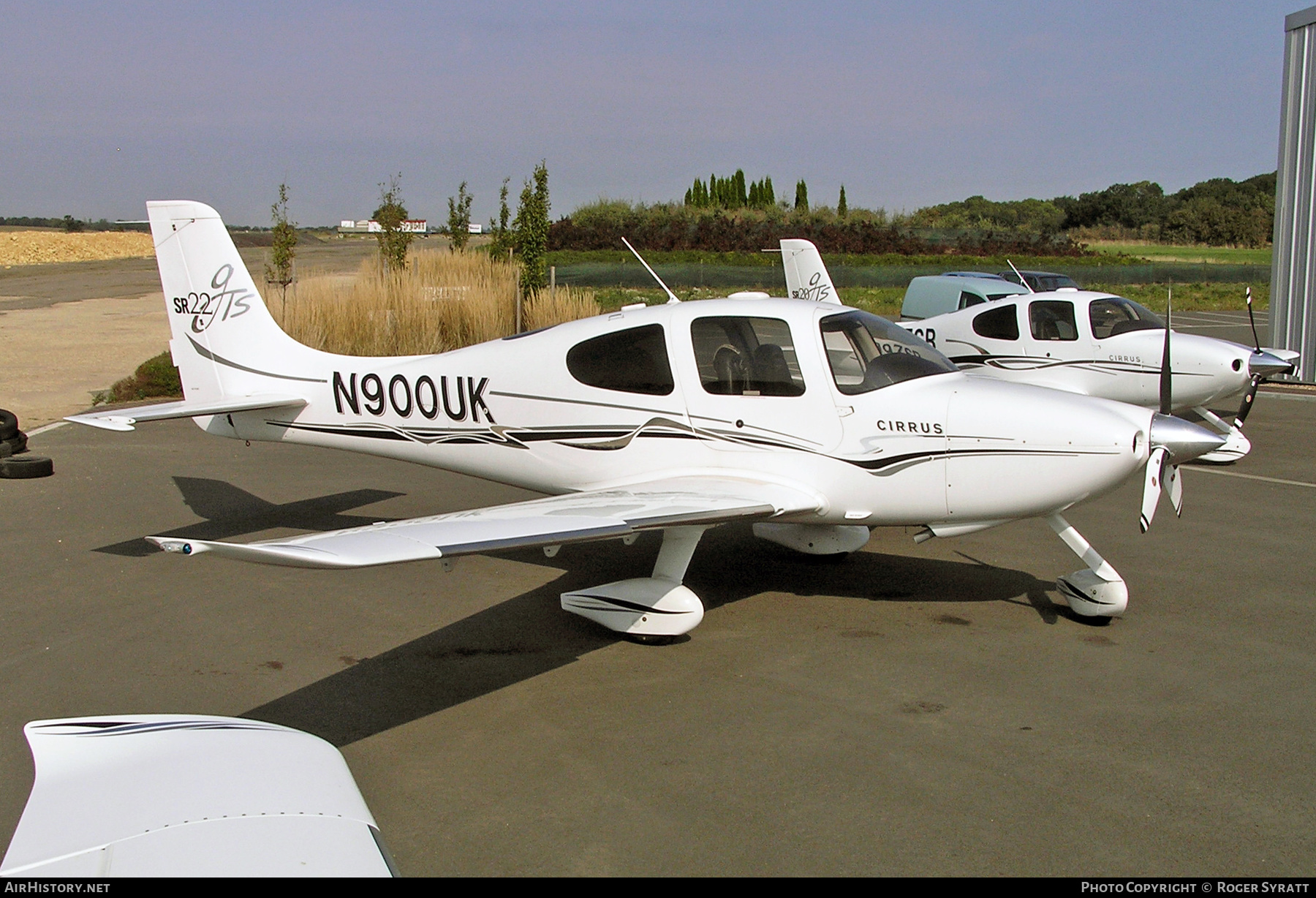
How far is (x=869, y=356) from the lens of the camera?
683 cm

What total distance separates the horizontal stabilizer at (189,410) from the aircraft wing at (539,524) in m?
2.13

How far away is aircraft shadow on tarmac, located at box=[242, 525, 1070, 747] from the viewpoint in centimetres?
550

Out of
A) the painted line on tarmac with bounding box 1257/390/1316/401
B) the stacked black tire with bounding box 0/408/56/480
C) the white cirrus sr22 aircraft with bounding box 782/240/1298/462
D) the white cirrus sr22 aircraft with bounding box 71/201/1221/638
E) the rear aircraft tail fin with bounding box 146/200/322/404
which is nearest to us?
the white cirrus sr22 aircraft with bounding box 71/201/1221/638

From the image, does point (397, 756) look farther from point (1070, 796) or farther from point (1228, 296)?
point (1228, 296)

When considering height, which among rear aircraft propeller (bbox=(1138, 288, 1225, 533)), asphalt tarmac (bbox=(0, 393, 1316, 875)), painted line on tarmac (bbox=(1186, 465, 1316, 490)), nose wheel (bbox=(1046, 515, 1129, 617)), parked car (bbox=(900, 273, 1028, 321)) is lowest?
asphalt tarmac (bbox=(0, 393, 1316, 875))

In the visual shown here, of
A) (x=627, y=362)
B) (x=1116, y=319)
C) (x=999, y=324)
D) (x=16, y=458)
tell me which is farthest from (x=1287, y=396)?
(x=16, y=458)

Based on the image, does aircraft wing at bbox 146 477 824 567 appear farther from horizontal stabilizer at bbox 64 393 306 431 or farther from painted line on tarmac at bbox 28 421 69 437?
painted line on tarmac at bbox 28 421 69 437

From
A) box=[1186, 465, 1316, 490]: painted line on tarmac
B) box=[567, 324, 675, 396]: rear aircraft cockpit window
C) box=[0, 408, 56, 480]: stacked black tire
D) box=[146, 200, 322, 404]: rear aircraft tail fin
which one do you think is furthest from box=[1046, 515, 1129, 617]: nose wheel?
box=[0, 408, 56, 480]: stacked black tire

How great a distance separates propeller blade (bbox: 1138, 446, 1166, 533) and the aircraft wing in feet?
6.21

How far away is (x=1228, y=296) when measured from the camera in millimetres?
40469

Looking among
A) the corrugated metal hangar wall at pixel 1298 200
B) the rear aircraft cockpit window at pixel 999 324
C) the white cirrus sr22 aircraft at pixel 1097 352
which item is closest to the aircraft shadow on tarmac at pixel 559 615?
the white cirrus sr22 aircraft at pixel 1097 352

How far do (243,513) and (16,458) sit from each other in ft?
10.8

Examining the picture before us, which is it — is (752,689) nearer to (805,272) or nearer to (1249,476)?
(1249,476)

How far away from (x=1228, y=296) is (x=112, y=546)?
138 ft
